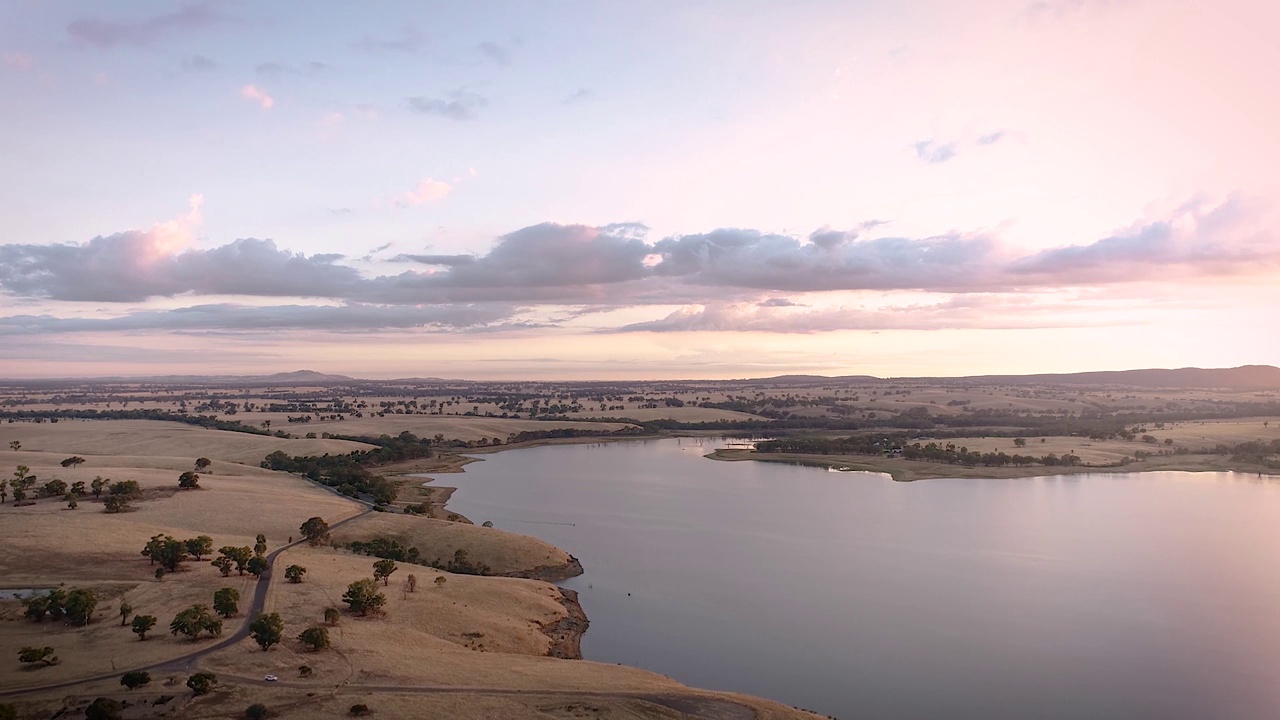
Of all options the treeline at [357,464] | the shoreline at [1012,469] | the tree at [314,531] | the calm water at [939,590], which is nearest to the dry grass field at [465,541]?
the tree at [314,531]

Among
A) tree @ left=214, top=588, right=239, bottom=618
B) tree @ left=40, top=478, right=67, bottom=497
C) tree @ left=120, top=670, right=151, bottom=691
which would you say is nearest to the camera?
tree @ left=120, top=670, right=151, bottom=691

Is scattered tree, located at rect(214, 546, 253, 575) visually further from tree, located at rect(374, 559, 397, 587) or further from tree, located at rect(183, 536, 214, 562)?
tree, located at rect(374, 559, 397, 587)

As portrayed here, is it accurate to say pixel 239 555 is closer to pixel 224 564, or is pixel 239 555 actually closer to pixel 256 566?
pixel 224 564

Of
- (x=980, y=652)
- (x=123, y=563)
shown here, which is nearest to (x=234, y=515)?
(x=123, y=563)

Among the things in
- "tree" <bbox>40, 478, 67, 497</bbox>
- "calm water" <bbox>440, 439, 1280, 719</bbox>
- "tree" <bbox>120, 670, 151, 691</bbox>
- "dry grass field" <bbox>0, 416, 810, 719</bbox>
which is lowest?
"calm water" <bbox>440, 439, 1280, 719</bbox>

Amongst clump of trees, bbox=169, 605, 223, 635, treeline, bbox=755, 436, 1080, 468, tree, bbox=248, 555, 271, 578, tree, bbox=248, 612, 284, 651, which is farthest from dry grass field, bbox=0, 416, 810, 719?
treeline, bbox=755, 436, 1080, 468

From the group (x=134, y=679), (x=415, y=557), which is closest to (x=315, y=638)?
(x=134, y=679)

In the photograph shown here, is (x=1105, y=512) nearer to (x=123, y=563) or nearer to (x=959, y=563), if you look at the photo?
(x=959, y=563)
